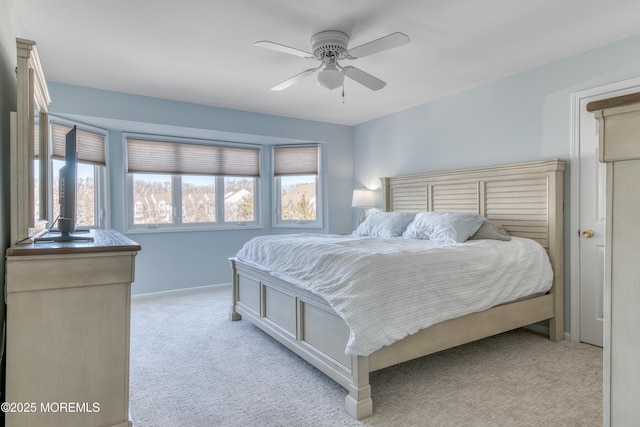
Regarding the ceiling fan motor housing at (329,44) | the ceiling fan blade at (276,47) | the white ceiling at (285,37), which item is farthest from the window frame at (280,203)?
the ceiling fan blade at (276,47)

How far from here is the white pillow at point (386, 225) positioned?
3.78 metres

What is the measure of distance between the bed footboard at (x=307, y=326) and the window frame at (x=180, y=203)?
173 centimetres

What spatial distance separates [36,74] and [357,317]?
2137mm

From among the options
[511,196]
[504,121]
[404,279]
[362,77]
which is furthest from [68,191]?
[504,121]

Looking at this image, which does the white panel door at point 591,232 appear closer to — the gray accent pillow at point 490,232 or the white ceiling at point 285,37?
the gray accent pillow at point 490,232

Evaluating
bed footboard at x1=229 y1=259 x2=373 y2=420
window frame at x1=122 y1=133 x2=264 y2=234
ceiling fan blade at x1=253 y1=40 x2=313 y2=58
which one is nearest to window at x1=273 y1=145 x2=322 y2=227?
window frame at x1=122 y1=133 x2=264 y2=234

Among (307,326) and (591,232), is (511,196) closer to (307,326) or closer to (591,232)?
(591,232)

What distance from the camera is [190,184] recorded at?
16.4 ft

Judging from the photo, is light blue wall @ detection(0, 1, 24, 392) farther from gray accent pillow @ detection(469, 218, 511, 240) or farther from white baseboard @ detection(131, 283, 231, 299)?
gray accent pillow @ detection(469, 218, 511, 240)

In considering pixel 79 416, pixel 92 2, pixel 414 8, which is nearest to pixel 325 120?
pixel 414 8

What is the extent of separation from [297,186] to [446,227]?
9.24 ft

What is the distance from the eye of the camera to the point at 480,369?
2496 millimetres

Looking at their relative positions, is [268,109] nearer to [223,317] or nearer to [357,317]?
[223,317]

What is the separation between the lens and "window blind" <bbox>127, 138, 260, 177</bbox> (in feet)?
15.0
